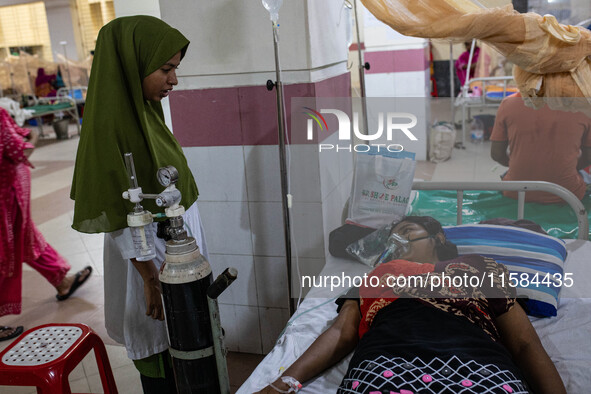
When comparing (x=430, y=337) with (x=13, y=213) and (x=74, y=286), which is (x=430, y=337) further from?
(x=74, y=286)

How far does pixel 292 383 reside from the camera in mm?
1513

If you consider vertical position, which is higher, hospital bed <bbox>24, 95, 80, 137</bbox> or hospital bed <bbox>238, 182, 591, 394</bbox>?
hospital bed <bbox>24, 95, 80, 137</bbox>

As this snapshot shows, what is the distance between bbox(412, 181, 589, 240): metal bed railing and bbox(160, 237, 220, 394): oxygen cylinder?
1.20 metres

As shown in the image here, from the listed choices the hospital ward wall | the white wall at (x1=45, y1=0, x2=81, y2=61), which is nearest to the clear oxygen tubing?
the hospital ward wall

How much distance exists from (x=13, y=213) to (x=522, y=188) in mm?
2566

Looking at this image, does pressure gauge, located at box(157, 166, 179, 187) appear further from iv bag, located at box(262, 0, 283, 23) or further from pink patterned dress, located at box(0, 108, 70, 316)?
pink patterned dress, located at box(0, 108, 70, 316)

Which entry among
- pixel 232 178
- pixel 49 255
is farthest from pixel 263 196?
pixel 49 255

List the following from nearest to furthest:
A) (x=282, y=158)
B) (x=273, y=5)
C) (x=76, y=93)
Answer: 1. (x=273, y=5)
2. (x=282, y=158)
3. (x=76, y=93)

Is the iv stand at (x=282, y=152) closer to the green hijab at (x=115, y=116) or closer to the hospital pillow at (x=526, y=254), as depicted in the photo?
the green hijab at (x=115, y=116)

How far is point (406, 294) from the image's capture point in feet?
5.59

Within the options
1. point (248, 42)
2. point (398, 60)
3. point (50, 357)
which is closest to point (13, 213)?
point (50, 357)

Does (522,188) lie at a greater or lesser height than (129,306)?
greater

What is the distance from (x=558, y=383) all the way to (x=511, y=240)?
734 millimetres

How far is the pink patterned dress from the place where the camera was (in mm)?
2764
